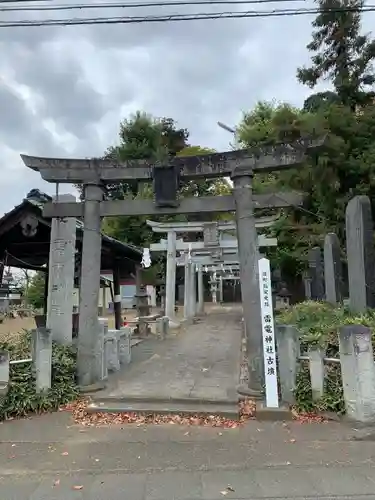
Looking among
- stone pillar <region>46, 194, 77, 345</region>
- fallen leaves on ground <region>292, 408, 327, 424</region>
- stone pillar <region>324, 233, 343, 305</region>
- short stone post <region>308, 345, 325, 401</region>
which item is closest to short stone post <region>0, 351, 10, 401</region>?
stone pillar <region>46, 194, 77, 345</region>

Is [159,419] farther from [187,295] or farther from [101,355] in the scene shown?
[187,295]

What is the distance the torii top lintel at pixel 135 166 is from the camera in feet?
23.3

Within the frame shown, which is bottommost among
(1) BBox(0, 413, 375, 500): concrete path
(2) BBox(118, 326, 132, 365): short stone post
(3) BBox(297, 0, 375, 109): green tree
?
(1) BBox(0, 413, 375, 500): concrete path

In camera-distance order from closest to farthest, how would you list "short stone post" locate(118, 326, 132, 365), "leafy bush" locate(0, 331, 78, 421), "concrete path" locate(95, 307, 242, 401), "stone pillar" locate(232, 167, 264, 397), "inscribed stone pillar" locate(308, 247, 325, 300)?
"leafy bush" locate(0, 331, 78, 421)
"stone pillar" locate(232, 167, 264, 397)
"concrete path" locate(95, 307, 242, 401)
"short stone post" locate(118, 326, 132, 365)
"inscribed stone pillar" locate(308, 247, 325, 300)

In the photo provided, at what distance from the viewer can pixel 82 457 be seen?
463cm

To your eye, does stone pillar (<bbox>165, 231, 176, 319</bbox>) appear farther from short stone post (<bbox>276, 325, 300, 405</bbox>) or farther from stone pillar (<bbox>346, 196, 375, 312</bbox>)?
short stone post (<bbox>276, 325, 300, 405</bbox>)

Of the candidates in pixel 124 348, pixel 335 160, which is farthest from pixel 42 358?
pixel 335 160

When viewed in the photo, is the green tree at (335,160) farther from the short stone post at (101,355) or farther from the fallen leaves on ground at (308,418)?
the fallen leaves on ground at (308,418)

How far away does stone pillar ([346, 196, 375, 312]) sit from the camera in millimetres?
7973

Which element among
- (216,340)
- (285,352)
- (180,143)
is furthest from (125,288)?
(285,352)

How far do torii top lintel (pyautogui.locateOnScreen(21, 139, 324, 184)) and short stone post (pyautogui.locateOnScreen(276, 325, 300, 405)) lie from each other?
8.91 feet

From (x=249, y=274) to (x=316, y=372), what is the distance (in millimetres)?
A: 1792

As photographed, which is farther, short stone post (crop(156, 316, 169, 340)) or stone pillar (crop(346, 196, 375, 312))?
short stone post (crop(156, 316, 169, 340))

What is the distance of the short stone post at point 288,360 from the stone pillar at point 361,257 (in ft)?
7.64
